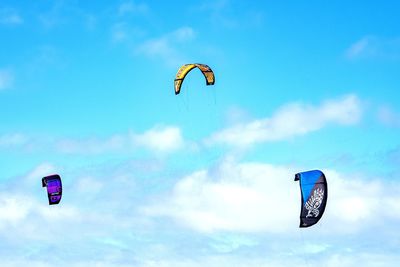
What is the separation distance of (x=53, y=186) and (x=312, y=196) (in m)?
29.7

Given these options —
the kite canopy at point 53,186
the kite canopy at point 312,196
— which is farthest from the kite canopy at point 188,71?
the kite canopy at point 53,186

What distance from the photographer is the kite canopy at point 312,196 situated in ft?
248

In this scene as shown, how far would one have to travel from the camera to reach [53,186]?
308ft

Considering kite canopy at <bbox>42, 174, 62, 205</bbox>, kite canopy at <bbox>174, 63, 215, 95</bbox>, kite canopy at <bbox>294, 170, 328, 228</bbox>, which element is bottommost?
kite canopy at <bbox>294, 170, 328, 228</bbox>

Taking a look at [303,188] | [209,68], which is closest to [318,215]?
[303,188]

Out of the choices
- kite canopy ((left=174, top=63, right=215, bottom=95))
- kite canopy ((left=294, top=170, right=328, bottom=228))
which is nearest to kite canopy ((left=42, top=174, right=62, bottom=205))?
kite canopy ((left=174, top=63, right=215, bottom=95))

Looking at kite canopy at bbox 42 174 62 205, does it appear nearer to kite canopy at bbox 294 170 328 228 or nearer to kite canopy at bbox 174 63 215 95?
kite canopy at bbox 174 63 215 95

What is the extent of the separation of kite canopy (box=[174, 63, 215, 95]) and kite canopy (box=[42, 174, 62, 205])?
22.3 metres

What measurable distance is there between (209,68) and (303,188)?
12.3 metres

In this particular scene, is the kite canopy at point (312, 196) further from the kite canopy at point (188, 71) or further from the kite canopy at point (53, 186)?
the kite canopy at point (53, 186)

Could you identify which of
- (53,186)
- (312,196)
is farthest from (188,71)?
(53,186)

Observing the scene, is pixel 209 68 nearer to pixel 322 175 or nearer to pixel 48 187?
pixel 322 175

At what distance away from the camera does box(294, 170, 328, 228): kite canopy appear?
75.6 m

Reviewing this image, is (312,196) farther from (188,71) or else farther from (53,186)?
(53,186)
